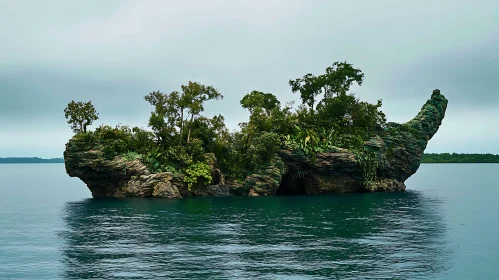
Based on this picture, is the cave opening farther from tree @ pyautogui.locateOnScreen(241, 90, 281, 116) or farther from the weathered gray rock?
tree @ pyautogui.locateOnScreen(241, 90, 281, 116)

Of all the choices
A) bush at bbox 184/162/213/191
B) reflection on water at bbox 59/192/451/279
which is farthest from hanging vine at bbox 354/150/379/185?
bush at bbox 184/162/213/191

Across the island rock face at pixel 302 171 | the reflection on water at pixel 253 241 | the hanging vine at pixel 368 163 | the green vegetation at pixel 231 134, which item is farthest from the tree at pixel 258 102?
the reflection on water at pixel 253 241

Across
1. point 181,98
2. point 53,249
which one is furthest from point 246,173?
point 53,249

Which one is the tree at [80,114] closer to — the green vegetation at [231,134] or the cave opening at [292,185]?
the green vegetation at [231,134]

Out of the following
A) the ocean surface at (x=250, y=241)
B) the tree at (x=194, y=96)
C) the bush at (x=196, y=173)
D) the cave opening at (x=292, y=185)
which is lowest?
the ocean surface at (x=250, y=241)

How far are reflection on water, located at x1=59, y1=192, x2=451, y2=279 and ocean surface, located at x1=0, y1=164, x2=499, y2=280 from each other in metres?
0.09

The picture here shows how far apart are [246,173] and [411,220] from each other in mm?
30261

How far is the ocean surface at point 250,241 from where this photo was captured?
27.8m

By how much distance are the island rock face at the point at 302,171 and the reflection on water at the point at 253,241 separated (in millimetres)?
7867

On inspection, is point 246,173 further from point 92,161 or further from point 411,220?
point 411,220

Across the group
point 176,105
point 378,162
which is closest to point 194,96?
point 176,105

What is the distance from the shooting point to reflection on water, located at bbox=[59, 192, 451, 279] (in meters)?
27.6

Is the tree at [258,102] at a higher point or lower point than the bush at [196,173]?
higher

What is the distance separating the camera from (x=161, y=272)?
89.1ft
